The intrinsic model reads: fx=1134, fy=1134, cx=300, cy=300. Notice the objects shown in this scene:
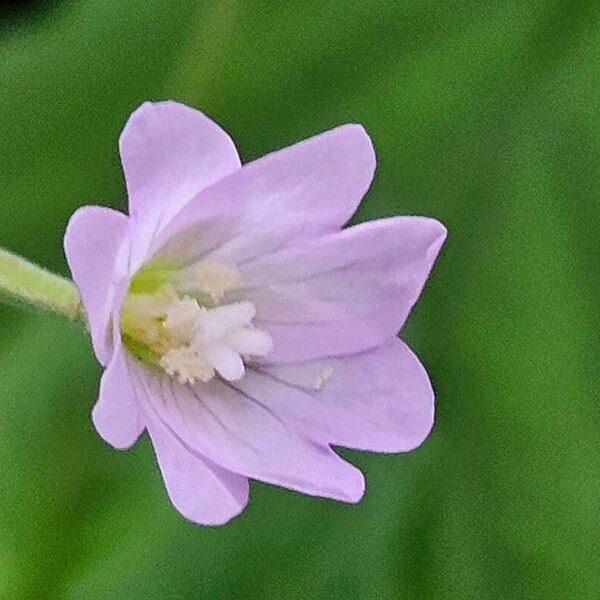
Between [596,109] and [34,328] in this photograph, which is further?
[596,109]

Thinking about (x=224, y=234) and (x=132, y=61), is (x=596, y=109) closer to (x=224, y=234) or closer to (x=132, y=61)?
(x=132, y=61)

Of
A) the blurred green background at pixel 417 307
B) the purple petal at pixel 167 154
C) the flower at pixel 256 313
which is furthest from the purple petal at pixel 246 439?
the blurred green background at pixel 417 307

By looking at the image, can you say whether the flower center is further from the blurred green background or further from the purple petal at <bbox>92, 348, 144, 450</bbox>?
the blurred green background

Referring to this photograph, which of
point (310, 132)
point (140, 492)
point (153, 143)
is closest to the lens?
point (153, 143)

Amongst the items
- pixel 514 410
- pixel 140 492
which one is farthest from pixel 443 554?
pixel 140 492

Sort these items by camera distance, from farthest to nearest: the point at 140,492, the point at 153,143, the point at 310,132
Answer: the point at 310,132
the point at 140,492
the point at 153,143

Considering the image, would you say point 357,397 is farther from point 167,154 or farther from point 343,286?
point 167,154

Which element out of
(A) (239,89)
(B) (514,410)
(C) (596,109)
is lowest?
(B) (514,410)

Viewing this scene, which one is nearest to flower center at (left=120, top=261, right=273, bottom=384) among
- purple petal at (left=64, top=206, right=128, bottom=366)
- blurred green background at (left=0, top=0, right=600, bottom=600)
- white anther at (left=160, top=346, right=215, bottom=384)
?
white anther at (left=160, top=346, right=215, bottom=384)

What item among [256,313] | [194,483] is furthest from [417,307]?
[194,483]
